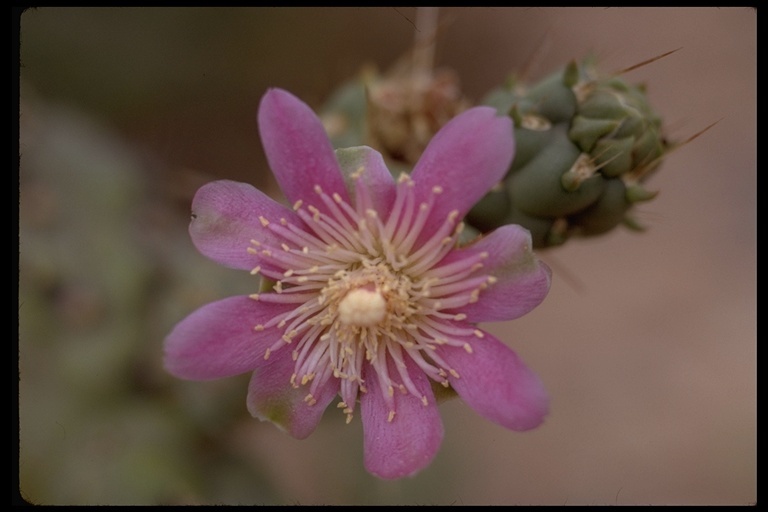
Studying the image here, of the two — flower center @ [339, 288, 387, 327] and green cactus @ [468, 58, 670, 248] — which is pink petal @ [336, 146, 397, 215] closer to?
flower center @ [339, 288, 387, 327]

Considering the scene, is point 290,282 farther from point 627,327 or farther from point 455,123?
point 627,327

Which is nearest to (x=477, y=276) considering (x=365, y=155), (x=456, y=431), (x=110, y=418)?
(x=365, y=155)

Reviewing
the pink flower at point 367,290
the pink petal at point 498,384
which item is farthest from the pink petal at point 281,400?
the pink petal at point 498,384

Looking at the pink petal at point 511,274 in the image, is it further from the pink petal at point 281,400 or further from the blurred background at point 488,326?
the blurred background at point 488,326

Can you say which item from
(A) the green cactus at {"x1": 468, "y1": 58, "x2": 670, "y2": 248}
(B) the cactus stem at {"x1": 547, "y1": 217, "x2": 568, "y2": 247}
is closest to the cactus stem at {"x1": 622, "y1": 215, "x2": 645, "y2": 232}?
(A) the green cactus at {"x1": 468, "y1": 58, "x2": 670, "y2": 248}

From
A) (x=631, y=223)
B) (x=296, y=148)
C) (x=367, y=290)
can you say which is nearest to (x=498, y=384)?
(x=367, y=290)

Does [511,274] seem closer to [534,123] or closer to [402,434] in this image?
[402,434]
